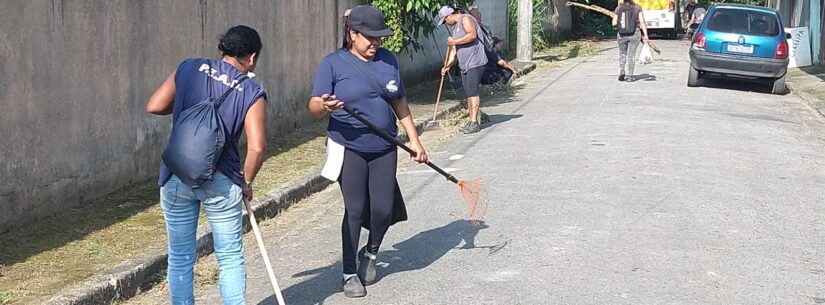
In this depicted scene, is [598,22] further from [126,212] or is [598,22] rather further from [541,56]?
[126,212]

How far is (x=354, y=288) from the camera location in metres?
5.86

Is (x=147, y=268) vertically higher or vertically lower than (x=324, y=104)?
lower

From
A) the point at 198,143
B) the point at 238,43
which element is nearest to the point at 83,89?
the point at 238,43

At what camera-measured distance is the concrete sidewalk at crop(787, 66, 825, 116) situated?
16047 mm

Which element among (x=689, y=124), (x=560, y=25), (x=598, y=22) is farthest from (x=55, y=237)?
(x=598, y=22)

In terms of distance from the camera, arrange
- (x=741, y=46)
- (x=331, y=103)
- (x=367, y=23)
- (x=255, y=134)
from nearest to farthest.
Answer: (x=255, y=134) < (x=331, y=103) < (x=367, y=23) < (x=741, y=46)

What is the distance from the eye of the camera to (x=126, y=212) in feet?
25.2

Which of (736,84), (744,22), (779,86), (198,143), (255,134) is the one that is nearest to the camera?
(198,143)

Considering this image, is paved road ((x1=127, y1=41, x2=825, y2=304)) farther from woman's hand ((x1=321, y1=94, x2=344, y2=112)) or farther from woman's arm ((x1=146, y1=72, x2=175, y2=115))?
woman's arm ((x1=146, y1=72, x2=175, y2=115))

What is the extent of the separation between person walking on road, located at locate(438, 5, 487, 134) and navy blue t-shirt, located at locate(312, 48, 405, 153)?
637cm

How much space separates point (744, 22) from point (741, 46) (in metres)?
0.63

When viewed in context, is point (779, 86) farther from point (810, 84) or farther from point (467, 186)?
point (467, 186)

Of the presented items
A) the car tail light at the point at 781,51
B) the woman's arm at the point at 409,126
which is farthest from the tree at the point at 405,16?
the woman's arm at the point at 409,126

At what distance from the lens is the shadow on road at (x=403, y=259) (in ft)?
19.7
